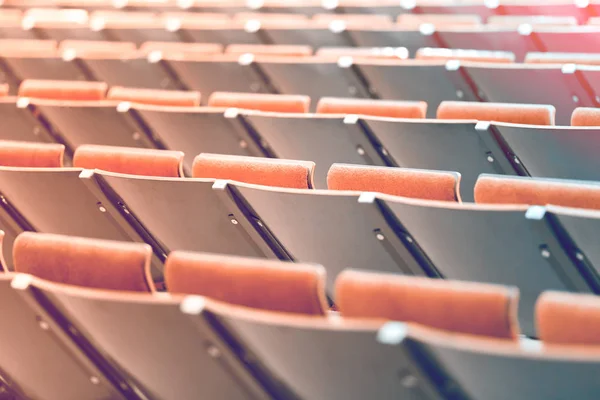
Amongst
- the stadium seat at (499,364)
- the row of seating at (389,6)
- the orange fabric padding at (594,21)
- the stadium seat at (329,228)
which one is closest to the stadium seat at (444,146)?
the stadium seat at (329,228)

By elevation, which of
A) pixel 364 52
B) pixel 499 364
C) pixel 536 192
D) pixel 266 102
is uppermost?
pixel 364 52

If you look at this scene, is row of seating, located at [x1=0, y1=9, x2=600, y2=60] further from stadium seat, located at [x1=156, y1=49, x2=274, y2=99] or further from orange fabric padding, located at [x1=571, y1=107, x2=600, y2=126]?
orange fabric padding, located at [x1=571, y1=107, x2=600, y2=126]

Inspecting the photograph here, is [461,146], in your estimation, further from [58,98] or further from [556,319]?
[58,98]

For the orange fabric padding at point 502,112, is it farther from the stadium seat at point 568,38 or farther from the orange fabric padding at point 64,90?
the orange fabric padding at point 64,90

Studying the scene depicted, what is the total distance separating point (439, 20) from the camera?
2398mm

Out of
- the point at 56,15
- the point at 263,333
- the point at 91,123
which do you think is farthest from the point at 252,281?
the point at 56,15

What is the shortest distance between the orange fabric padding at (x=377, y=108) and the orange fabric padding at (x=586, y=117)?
266mm

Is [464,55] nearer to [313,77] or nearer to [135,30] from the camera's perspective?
[313,77]

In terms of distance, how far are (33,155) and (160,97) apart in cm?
43

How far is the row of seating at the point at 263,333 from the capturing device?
2.04ft

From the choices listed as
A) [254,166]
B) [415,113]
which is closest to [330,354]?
[254,166]

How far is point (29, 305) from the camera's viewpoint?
0.79 m

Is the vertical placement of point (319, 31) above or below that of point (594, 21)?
above

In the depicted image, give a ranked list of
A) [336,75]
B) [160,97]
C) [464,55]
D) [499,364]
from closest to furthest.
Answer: [499,364] < [160,97] < [336,75] < [464,55]
